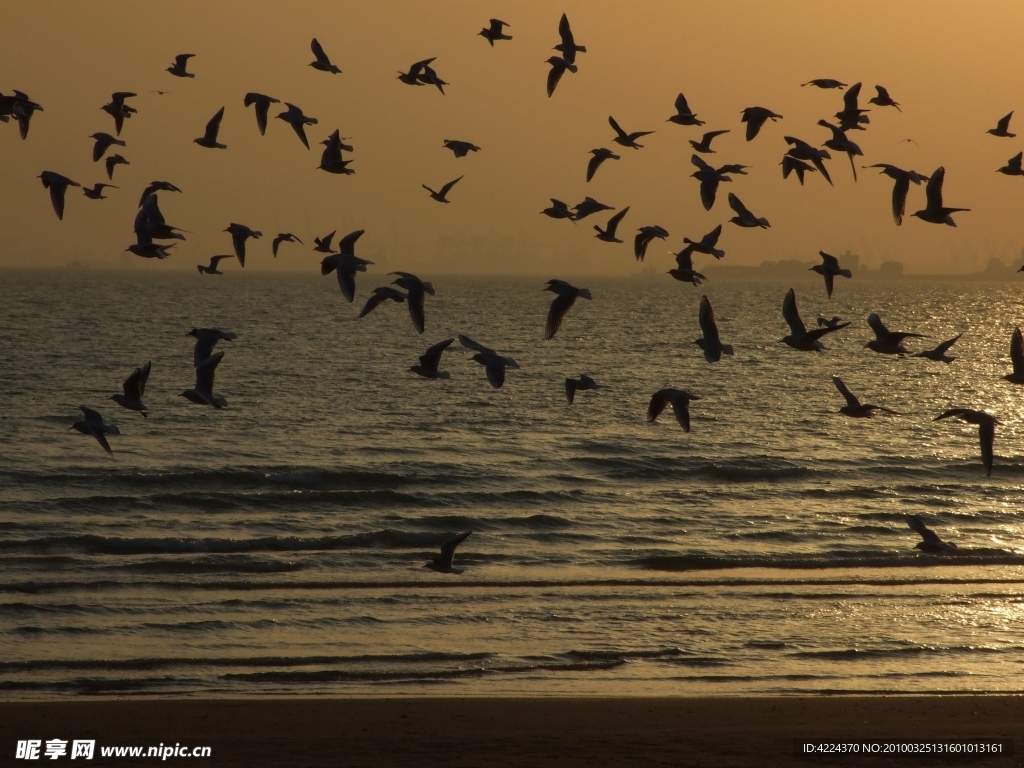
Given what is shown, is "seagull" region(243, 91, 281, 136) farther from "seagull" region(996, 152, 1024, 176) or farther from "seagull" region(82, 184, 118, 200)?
"seagull" region(996, 152, 1024, 176)

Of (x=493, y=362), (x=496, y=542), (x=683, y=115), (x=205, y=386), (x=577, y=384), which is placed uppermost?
(x=683, y=115)

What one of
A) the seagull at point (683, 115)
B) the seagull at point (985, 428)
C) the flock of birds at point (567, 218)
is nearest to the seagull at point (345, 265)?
the flock of birds at point (567, 218)

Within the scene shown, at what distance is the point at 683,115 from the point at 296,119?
627 centimetres

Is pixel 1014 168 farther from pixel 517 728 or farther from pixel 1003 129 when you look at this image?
pixel 517 728

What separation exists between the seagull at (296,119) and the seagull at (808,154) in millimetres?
7689

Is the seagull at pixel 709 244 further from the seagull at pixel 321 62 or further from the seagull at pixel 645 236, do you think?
the seagull at pixel 321 62

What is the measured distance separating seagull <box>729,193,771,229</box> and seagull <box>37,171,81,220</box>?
10.3 m

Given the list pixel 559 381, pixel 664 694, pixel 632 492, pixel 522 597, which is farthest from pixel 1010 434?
pixel 664 694

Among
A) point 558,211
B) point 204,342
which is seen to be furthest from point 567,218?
point 204,342

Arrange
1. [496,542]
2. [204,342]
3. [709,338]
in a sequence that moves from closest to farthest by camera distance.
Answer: [709,338] → [204,342] → [496,542]

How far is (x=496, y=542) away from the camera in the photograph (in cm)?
2709

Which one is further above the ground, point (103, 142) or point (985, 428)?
point (103, 142)

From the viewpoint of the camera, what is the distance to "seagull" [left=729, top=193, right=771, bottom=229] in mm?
18672

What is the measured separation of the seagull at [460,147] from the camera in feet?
69.8
